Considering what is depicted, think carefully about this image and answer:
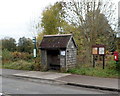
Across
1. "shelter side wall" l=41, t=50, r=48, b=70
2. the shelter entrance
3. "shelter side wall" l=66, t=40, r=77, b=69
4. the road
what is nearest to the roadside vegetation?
"shelter side wall" l=41, t=50, r=48, b=70

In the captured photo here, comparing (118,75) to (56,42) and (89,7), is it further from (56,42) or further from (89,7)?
(89,7)

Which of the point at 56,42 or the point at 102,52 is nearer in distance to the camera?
→ the point at 102,52

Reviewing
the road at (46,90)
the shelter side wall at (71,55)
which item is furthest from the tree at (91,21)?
the road at (46,90)

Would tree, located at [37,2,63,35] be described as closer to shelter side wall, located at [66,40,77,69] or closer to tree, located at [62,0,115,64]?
tree, located at [62,0,115,64]

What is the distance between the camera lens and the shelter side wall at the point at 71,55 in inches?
514

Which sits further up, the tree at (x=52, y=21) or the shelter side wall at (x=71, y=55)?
the tree at (x=52, y=21)

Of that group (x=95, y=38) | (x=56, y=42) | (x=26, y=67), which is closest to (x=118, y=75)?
(x=56, y=42)

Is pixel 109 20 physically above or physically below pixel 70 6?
below

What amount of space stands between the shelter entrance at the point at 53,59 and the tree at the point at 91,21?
10.2ft

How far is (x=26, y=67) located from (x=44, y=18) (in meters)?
10.3

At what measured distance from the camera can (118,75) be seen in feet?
34.2

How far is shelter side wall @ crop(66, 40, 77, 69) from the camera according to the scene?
13.0 metres

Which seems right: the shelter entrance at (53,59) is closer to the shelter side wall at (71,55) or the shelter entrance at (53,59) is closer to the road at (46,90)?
the shelter side wall at (71,55)

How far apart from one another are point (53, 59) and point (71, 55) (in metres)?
2.07
